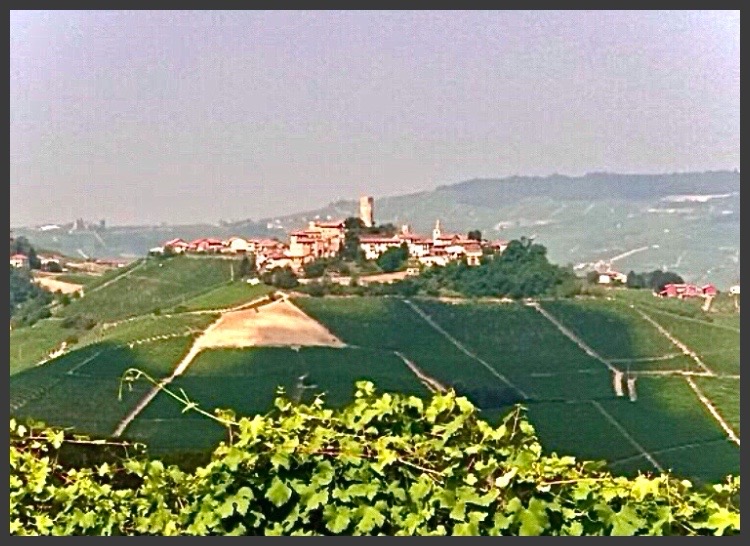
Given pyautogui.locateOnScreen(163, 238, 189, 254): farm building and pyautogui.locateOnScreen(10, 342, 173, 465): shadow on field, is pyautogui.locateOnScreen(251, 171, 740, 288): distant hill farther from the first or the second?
pyautogui.locateOnScreen(10, 342, 173, 465): shadow on field

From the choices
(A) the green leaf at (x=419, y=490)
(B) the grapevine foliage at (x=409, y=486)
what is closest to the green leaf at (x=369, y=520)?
(B) the grapevine foliage at (x=409, y=486)

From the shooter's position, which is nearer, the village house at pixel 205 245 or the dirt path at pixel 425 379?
the dirt path at pixel 425 379

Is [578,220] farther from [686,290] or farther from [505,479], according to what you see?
[505,479]

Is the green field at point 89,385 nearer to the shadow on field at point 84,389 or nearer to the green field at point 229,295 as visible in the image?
the shadow on field at point 84,389

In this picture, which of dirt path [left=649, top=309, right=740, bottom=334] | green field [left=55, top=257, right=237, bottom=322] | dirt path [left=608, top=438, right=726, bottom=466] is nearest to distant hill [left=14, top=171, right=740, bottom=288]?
green field [left=55, top=257, right=237, bottom=322]

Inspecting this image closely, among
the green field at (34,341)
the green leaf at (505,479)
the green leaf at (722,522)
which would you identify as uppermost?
the green field at (34,341)

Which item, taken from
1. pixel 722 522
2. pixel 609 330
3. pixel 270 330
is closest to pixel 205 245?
pixel 270 330

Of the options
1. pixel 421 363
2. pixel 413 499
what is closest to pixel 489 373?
pixel 421 363
